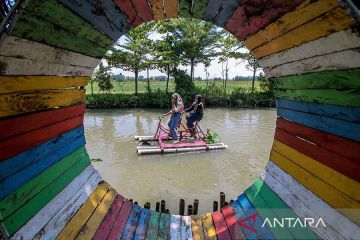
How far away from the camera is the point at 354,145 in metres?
2.01

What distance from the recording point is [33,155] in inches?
93.9

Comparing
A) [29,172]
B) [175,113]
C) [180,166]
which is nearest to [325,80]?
[29,172]

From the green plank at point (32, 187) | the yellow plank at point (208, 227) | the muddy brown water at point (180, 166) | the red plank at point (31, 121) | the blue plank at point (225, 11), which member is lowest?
the muddy brown water at point (180, 166)

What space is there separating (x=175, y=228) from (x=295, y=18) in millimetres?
2698

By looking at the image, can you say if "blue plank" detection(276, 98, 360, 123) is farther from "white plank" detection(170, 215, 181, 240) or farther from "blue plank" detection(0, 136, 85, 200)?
"blue plank" detection(0, 136, 85, 200)

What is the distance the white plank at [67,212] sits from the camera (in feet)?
8.16

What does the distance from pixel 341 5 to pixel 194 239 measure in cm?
281

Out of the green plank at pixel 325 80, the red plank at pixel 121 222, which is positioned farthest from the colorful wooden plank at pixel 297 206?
the red plank at pixel 121 222

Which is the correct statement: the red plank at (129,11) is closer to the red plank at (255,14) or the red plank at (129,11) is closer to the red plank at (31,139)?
the red plank at (255,14)

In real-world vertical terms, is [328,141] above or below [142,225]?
above

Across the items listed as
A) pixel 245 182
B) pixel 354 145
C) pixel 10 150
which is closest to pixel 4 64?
pixel 10 150

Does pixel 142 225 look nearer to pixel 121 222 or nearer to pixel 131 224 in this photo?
pixel 131 224

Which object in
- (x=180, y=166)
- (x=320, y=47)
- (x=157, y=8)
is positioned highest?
(x=157, y=8)

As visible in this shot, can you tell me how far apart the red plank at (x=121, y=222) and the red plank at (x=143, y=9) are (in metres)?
2.28
